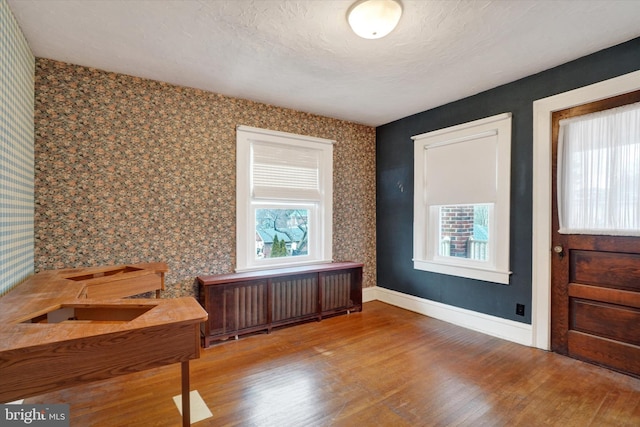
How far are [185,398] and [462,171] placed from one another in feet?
11.0

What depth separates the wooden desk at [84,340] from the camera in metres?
1.15

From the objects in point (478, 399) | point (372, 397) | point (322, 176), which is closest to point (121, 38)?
point (322, 176)

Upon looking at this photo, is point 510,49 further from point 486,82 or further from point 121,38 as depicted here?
point 121,38

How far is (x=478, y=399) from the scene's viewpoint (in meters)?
2.08

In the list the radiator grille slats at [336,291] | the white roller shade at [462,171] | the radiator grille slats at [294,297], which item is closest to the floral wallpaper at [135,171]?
the radiator grille slats at [294,297]

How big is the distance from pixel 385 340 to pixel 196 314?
2154 millimetres

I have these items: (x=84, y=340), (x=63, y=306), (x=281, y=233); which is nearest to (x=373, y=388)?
(x=84, y=340)

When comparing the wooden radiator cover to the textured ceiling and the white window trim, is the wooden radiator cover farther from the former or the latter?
the textured ceiling

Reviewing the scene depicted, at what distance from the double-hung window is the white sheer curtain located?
2.49 metres

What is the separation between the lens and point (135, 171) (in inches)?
114

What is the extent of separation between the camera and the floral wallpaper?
2562mm

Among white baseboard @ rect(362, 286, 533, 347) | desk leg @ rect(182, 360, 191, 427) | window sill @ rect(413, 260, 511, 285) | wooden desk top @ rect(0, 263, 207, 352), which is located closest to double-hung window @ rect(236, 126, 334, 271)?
white baseboard @ rect(362, 286, 533, 347)

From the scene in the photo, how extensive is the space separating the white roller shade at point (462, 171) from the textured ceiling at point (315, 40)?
63 centimetres

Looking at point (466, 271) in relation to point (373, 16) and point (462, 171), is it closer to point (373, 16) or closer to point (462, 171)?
point (462, 171)
